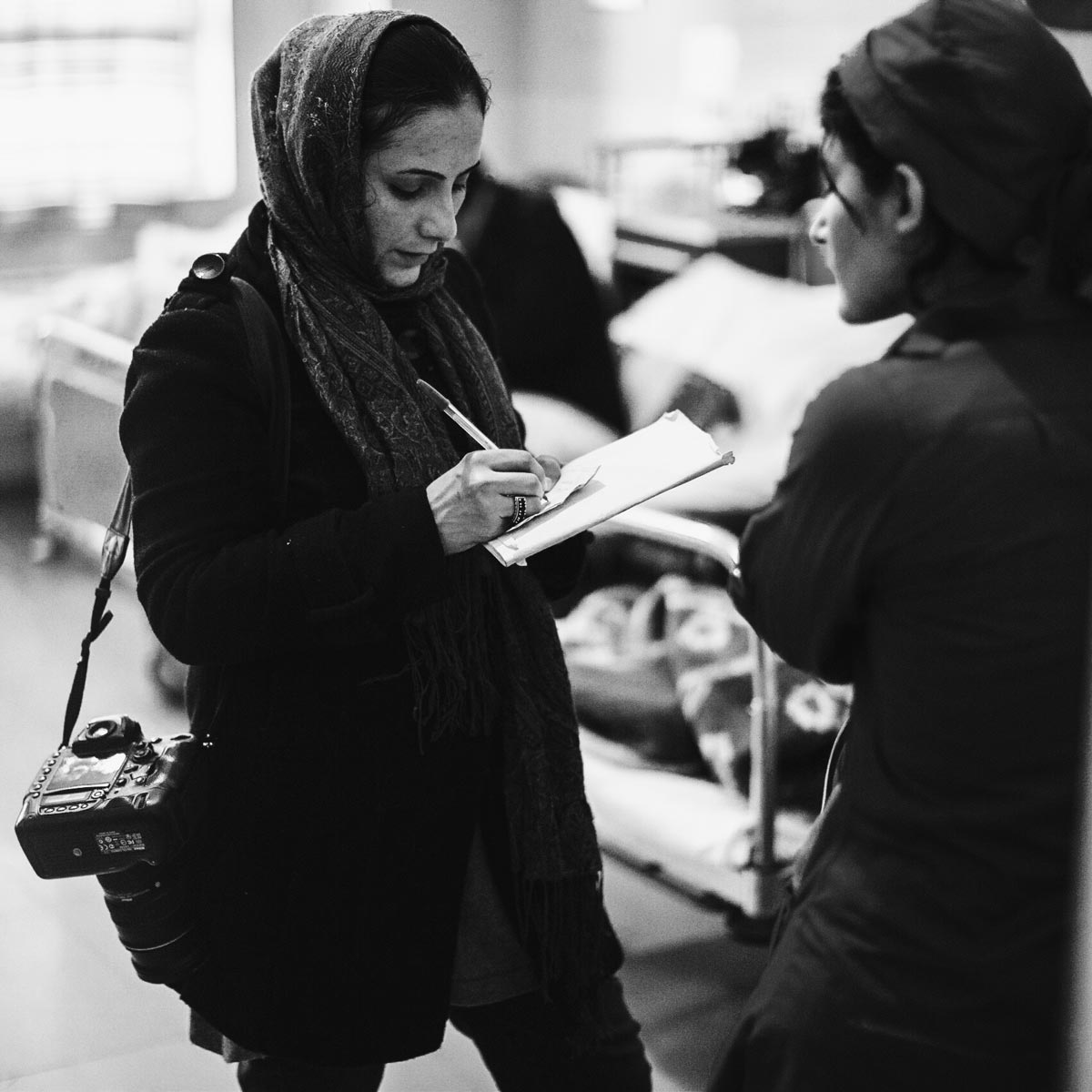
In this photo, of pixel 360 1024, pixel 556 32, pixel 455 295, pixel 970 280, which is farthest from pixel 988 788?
pixel 556 32

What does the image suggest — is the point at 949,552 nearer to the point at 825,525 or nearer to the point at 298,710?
the point at 825,525

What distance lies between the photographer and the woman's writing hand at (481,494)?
1447 millimetres

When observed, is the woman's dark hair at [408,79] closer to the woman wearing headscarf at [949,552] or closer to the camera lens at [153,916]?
the woman wearing headscarf at [949,552]

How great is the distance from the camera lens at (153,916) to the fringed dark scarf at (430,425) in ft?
0.97

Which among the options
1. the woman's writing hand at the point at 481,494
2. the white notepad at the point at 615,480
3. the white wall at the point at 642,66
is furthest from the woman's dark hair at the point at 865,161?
the white wall at the point at 642,66

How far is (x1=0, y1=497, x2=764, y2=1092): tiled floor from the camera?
8.60ft

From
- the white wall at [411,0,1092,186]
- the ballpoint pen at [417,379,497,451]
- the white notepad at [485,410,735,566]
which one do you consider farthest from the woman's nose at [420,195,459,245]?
the white wall at [411,0,1092,186]

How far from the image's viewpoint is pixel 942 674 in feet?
3.76

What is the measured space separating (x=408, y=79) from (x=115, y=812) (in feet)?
2.45

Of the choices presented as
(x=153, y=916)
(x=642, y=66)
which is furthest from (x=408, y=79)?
(x=642, y=66)

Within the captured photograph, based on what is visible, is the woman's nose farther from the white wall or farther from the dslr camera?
the white wall

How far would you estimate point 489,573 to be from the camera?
165cm

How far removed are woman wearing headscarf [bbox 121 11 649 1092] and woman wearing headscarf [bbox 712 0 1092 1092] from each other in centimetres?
39

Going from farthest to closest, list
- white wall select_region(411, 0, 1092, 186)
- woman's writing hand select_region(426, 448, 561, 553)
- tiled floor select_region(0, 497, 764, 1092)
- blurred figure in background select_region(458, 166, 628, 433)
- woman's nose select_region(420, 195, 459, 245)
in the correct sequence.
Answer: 1. white wall select_region(411, 0, 1092, 186)
2. blurred figure in background select_region(458, 166, 628, 433)
3. tiled floor select_region(0, 497, 764, 1092)
4. woman's nose select_region(420, 195, 459, 245)
5. woman's writing hand select_region(426, 448, 561, 553)
